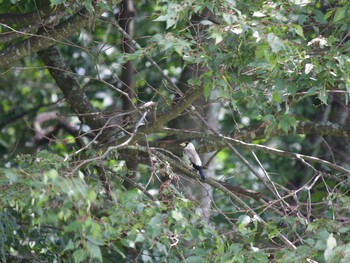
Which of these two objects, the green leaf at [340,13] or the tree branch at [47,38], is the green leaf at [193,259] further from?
the tree branch at [47,38]

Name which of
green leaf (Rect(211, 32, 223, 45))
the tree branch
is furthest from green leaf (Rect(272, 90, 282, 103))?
the tree branch

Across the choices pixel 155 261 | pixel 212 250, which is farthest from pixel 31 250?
pixel 212 250

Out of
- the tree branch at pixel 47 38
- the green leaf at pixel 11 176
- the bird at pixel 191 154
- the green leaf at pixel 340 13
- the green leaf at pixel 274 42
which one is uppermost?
the green leaf at pixel 274 42

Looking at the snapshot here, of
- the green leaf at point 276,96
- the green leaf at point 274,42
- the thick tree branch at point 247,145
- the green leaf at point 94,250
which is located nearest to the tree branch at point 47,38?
the thick tree branch at point 247,145

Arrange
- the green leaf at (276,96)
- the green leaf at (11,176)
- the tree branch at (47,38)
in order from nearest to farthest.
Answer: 1. the green leaf at (11,176)
2. the green leaf at (276,96)
3. the tree branch at (47,38)

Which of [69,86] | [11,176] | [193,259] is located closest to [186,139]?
[69,86]

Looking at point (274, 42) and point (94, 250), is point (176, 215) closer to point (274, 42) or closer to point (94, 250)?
point (94, 250)

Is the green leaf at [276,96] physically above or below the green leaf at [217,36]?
below

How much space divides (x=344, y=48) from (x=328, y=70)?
0.48ft

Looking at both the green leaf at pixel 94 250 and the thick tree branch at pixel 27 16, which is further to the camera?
the thick tree branch at pixel 27 16

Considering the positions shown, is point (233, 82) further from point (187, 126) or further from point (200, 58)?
point (187, 126)

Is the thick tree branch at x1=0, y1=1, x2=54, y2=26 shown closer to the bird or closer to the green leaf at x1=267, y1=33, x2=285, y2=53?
the bird

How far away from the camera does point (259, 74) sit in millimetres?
4250

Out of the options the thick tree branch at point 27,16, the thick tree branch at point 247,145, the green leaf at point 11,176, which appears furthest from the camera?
the thick tree branch at point 27,16
